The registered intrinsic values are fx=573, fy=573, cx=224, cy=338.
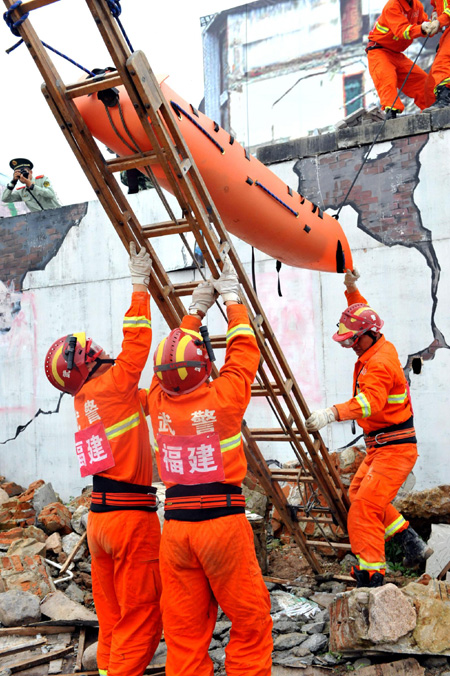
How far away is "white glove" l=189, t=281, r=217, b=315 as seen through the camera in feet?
11.0

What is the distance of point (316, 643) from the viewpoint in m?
3.57

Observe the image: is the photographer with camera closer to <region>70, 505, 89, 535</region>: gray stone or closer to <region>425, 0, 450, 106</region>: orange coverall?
<region>70, 505, 89, 535</region>: gray stone

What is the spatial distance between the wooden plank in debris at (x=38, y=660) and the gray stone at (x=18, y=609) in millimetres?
475

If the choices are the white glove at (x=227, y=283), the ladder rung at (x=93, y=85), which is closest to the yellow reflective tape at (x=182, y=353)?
the white glove at (x=227, y=283)

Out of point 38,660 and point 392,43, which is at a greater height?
point 392,43

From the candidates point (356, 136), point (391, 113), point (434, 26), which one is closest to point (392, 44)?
point (434, 26)

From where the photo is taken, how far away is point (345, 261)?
4457mm

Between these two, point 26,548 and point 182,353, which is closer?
point 182,353

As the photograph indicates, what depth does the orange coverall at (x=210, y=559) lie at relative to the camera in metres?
2.76

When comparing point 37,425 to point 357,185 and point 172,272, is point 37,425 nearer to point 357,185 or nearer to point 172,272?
point 172,272

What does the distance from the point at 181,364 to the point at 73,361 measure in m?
0.90

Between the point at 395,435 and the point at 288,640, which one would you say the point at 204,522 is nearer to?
the point at 288,640

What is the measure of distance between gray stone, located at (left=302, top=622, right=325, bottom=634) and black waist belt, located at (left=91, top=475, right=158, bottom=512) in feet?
4.61

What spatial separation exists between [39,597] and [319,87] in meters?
16.4
